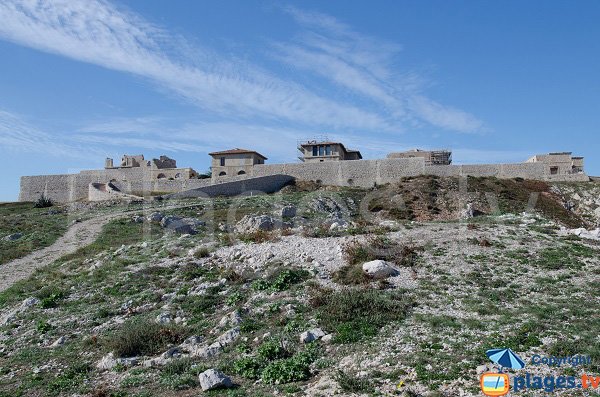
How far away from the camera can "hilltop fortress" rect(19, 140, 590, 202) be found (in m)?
60.3

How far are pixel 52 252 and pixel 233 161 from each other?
44.9 m

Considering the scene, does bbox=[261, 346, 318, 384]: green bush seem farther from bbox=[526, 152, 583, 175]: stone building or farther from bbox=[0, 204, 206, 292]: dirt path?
bbox=[526, 152, 583, 175]: stone building

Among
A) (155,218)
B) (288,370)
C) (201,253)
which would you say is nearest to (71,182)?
(155,218)

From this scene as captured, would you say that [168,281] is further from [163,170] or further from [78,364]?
[163,170]

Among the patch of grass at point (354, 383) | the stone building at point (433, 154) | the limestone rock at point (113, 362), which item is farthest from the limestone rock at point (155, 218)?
the stone building at point (433, 154)

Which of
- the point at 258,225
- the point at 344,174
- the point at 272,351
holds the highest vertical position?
the point at 344,174

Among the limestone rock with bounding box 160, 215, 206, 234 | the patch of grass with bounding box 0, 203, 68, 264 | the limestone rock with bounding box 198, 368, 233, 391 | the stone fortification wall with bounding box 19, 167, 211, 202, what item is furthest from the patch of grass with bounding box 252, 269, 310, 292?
the stone fortification wall with bounding box 19, 167, 211, 202

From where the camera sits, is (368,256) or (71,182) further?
(71,182)

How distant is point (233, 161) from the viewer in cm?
7406

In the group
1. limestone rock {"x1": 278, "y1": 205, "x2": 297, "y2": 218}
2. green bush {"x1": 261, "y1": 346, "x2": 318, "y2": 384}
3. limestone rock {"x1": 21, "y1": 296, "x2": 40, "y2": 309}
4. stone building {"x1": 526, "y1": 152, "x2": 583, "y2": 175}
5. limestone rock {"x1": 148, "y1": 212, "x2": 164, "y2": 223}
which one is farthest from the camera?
stone building {"x1": 526, "y1": 152, "x2": 583, "y2": 175}

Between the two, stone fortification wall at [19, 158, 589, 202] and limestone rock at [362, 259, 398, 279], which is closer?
limestone rock at [362, 259, 398, 279]

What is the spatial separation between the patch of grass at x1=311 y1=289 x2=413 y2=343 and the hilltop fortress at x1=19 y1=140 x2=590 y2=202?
44.9m

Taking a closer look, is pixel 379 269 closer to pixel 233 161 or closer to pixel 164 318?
pixel 164 318

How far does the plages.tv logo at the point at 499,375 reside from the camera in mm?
9719
